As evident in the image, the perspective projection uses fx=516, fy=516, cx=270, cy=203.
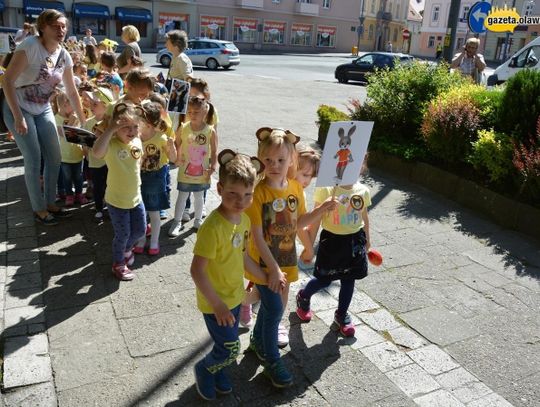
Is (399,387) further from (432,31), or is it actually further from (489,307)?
(432,31)

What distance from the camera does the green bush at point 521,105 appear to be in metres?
6.12

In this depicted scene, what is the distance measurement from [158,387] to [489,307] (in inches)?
105

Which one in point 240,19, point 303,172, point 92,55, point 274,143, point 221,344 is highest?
point 240,19

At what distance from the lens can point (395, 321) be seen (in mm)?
3830

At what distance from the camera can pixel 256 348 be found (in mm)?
3213

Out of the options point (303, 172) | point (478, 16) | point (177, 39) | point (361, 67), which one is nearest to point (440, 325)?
point (303, 172)

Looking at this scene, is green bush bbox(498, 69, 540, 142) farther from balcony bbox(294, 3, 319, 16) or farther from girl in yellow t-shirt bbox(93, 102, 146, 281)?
balcony bbox(294, 3, 319, 16)

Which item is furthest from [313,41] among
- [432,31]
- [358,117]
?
[358,117]

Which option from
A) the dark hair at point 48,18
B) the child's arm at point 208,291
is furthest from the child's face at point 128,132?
the child's arm at point 208,291

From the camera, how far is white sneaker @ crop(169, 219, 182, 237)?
5.07 metres

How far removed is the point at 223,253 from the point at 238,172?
0.42m

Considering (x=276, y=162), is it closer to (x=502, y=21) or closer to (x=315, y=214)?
(x=315, y=214)

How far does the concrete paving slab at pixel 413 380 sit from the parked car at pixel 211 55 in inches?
952

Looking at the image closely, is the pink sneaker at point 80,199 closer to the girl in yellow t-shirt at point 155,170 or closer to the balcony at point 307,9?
the girl in yellow t-shirt at point 155,170
